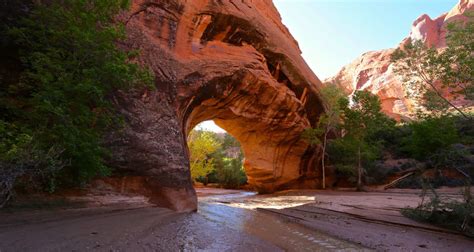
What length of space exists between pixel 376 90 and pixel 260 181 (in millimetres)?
43522

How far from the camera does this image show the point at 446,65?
9508mm

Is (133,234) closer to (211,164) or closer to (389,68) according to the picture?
(211,164)

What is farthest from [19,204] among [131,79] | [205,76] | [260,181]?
[260,181]

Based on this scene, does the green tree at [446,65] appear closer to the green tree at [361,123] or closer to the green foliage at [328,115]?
the green tree at [361,123]

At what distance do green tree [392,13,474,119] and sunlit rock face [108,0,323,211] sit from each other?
690 cm

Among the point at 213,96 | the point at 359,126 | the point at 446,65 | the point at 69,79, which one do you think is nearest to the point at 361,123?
the point at 359,126

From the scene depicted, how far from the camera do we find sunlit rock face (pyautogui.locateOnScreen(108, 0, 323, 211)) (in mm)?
8281

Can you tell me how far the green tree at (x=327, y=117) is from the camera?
64.1 ft

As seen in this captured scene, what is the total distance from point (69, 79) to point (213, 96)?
8066 mm

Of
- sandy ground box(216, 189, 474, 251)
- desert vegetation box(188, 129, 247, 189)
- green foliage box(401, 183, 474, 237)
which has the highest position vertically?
desert vegetation box(188, 129, 247, 189)

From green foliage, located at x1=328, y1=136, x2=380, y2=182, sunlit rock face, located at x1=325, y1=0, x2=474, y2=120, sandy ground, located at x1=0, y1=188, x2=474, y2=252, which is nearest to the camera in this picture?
sandy ground, located at x1=0, y1=188, x2=474, y2=252

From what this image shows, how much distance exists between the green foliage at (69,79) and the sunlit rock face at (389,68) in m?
48.0

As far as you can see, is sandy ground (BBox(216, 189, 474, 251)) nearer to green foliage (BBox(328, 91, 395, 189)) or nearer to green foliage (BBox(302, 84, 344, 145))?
green foliage (BBox(302, 84, 344, 145))

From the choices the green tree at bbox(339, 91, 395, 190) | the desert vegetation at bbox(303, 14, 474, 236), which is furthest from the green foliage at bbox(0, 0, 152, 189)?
the green tree at bbox(339, 91, 395, 190)
